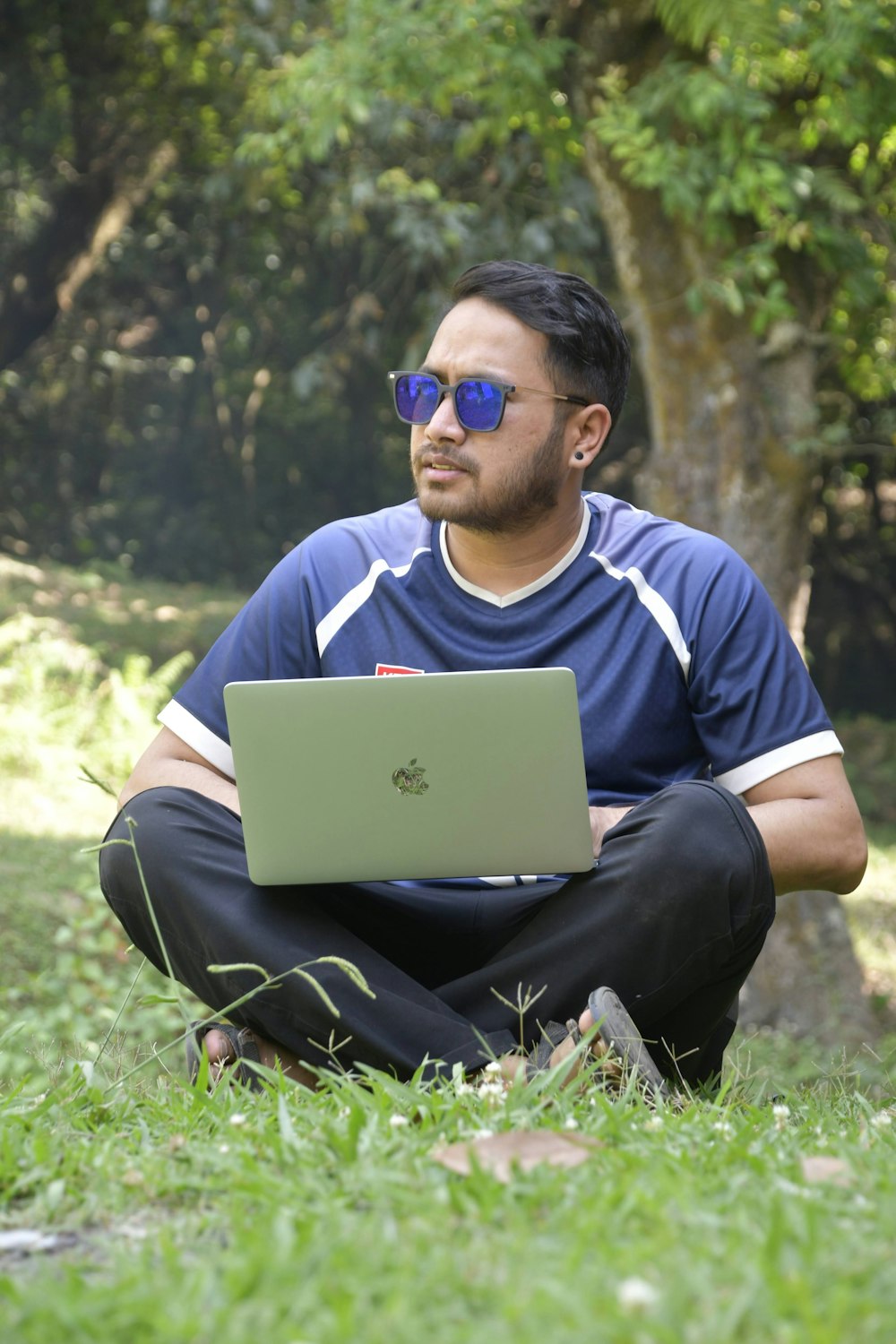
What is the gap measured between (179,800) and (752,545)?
3.62 meters

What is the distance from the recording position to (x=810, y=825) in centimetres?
253

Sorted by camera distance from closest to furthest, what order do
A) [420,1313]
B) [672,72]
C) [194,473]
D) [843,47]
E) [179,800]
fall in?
[420,1313] < [179,800] < [843,47] < [672,72] < [194,473]

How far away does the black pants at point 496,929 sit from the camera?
2.27 meters

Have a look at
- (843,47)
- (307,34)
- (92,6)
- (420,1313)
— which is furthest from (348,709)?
(92,6)

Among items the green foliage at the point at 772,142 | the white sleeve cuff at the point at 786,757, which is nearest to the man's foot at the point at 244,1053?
the white sleeve cuff at the point at 786,757

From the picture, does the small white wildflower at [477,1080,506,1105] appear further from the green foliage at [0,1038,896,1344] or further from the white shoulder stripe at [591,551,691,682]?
the white shoulder stripe at [591,551,691,682]

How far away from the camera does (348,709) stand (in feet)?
7.12

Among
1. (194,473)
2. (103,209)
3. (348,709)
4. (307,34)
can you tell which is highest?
(307,34)

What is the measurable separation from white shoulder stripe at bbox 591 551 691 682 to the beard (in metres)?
0.20

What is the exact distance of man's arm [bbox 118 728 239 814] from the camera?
269cm

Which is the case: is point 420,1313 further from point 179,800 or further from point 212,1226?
point 179,800

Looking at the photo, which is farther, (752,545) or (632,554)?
(752,545)

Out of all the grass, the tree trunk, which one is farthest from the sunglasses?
the tree trunk

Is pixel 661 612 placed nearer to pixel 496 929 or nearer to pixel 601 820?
pixel 601 820
